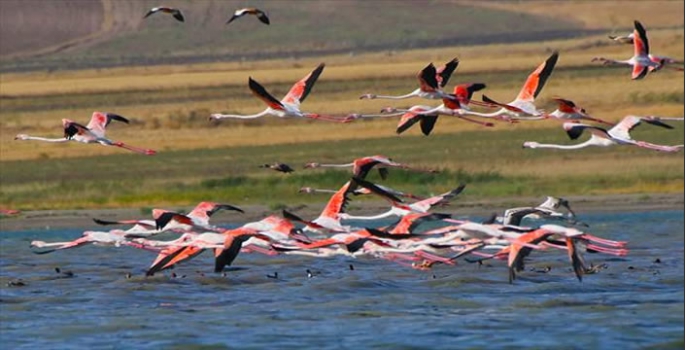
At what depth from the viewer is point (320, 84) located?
169ft

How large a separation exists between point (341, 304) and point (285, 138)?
776 inches

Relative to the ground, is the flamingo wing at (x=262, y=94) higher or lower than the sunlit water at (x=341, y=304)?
higher

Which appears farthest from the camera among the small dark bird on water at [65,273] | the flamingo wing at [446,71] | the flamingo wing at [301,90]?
the small dark bird on water at [65,273]

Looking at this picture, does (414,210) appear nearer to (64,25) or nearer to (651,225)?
(64,25)

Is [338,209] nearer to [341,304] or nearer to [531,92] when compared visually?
[531,92]

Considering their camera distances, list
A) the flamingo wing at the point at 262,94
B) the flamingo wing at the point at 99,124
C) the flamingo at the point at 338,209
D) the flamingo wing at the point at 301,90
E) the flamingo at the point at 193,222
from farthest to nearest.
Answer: the flamingo wing at the point at 99,124 < the flamingo wing at the point at 301,90 < the flamingo at the point at 193,222 < the flamingo wing at the point at 262,94 < the flamingo at the point at 338,209

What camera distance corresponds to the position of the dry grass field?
36.8 m

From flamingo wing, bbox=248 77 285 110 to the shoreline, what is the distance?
1309 cm

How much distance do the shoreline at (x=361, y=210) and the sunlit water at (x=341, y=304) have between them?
5.13m

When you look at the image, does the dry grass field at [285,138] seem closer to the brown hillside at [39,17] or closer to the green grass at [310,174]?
the green grass at [310,174]

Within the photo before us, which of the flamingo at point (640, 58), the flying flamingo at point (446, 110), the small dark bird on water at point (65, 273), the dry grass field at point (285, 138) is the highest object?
the flamingo at point (640, 58)

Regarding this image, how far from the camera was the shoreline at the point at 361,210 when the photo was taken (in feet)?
112

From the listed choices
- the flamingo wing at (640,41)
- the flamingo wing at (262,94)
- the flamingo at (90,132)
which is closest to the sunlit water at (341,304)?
the flamingo at (90,132)

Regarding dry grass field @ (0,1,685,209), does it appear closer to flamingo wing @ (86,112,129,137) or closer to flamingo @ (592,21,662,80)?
flamingo wing @ (86,112,129,137)
